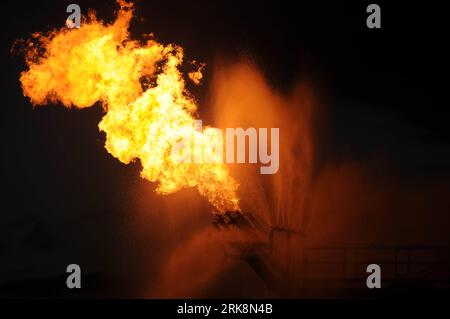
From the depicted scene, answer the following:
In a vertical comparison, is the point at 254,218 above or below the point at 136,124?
below

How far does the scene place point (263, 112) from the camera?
34.4m

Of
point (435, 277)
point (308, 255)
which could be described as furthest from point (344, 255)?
point (435, 277)

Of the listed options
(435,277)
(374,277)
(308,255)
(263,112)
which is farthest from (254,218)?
(263,112)
